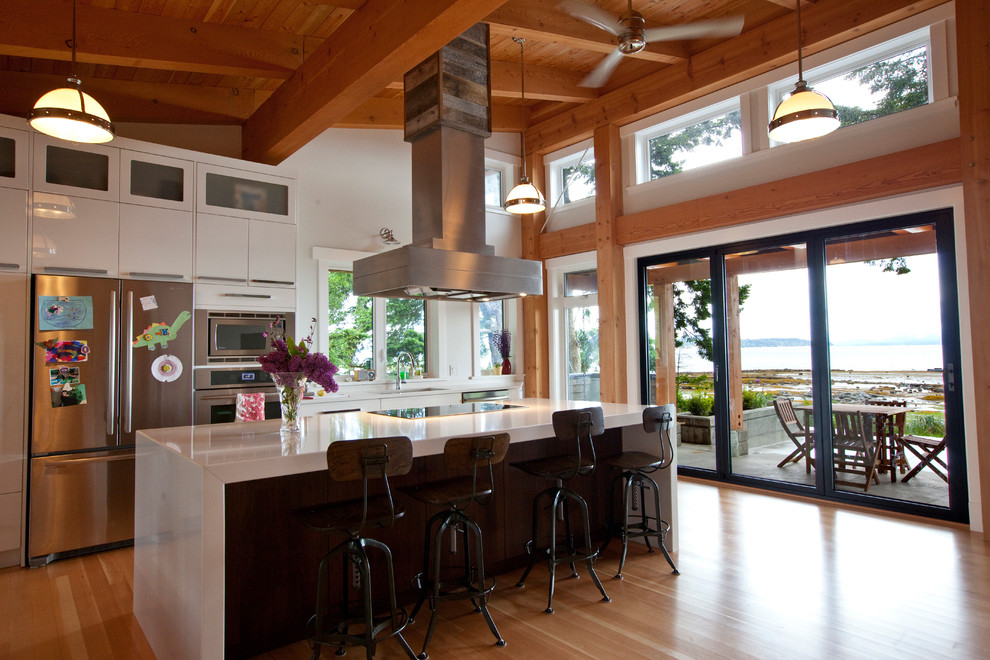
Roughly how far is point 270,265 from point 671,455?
3343mm

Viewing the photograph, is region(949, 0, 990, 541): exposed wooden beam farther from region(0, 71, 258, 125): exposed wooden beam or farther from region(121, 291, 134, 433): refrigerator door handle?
region(121, 291, 134, 433): refrigerator door handle

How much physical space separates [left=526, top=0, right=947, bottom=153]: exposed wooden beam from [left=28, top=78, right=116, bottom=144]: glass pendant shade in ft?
15.0

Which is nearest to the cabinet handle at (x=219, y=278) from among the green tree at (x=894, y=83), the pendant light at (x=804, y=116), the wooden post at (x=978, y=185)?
the pendant light at (x=804, y=116)

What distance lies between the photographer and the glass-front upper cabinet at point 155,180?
13.7 ft

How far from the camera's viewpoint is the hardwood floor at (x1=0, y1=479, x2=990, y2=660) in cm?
258

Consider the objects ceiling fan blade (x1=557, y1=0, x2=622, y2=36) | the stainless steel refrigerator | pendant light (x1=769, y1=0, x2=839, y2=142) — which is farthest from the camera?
the stainless steel refrigerator

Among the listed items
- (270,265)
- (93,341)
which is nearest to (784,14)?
(270,265)

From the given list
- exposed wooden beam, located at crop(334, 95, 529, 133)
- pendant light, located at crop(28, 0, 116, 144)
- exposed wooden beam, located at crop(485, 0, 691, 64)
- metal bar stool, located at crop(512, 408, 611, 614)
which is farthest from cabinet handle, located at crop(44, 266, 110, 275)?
exposed wooden beam, located at crop(485, 0, 691, 64)

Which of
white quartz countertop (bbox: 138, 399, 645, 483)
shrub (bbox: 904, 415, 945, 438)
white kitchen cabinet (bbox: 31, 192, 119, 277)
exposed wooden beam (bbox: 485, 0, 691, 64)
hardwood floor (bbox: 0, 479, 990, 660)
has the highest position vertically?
exposed wooden beam (bbox: 485, 0, 691, 64)

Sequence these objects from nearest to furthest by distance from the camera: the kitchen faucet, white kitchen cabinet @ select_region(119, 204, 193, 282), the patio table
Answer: white kitchen cabinet @ select_region(119, 204, 193, 282)
the patio table
the kitchen faucet

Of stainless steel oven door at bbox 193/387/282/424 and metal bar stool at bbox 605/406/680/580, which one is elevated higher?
stainless steel oven door at bbox 193/387/282/424

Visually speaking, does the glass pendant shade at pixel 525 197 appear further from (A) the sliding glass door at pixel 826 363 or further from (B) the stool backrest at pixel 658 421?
(A) the sliding glass door at pixel 826 363

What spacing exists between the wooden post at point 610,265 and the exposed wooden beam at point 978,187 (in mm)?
2904

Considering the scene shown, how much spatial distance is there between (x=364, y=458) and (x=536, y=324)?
16.5 feet
